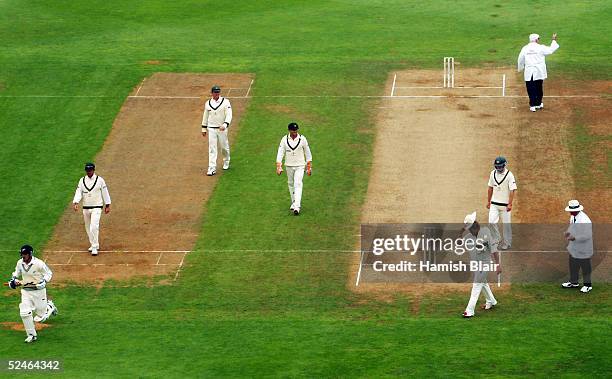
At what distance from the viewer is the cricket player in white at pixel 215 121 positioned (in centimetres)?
4178

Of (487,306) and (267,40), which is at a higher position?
(267,40)

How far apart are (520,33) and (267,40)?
904 cm

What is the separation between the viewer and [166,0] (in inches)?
2347

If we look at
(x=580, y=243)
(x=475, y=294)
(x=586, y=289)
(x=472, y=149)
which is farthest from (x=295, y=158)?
(x=586, y=289)

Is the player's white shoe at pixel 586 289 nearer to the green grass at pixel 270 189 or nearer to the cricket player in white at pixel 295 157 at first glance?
the green grass at pixel 270 189

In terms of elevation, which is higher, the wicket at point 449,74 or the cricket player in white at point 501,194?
the wicket at point 449,74

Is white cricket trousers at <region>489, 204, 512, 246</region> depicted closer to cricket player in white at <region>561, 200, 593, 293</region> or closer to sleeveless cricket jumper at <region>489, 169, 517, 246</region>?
sleeveless cricket jumper at <region>489, 169, 517, 246</region>

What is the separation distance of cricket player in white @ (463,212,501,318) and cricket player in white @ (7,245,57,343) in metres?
9.40

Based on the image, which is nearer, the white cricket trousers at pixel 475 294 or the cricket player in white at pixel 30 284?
the cricket player in white at pixel 30 284

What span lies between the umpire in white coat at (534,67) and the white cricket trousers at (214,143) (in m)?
9.68

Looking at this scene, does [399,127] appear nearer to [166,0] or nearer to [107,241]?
[107,241]

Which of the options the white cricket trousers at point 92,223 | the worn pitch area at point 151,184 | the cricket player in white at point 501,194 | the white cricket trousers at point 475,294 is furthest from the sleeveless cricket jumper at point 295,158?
the white cricket trousers at point 475,294

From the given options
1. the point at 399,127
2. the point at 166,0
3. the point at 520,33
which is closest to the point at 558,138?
the point at 399,127

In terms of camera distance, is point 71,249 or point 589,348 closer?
point 589,348
